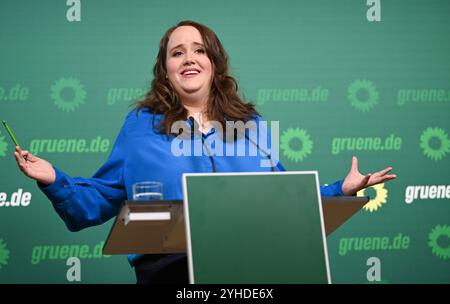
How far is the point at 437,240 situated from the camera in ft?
13.6

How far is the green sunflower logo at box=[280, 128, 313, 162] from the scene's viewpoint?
4117 millimetres

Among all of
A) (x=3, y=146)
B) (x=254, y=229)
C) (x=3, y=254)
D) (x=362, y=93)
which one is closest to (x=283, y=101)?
(x=362, y=93)

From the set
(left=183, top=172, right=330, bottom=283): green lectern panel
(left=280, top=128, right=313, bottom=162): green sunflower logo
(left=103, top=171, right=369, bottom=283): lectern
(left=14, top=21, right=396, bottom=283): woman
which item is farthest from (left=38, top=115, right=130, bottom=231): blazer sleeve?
(left=280, top=128, right=313, bottom=162): green sunflower logo

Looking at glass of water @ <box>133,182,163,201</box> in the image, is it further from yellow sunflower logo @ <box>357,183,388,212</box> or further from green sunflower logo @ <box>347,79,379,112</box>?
green sunflower logo @ <box>347,79,379,112</box>

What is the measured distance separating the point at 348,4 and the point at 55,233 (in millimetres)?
2001

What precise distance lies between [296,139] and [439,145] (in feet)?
2.55

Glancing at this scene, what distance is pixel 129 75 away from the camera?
4121mm

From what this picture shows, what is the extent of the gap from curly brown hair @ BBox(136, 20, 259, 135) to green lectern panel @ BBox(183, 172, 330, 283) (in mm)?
881

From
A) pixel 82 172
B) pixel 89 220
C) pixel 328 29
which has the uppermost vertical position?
pixel 328 29

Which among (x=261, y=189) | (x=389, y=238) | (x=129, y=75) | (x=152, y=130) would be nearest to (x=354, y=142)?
(x=389, y=238)

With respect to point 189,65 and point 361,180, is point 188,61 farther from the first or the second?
point 361,180

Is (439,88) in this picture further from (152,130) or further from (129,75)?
(152,130)

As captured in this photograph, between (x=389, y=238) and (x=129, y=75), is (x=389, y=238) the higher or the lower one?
the lower one

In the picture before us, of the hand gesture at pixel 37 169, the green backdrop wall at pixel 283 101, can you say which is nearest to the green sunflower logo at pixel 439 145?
the green backdrop wall at pixel 283 101
